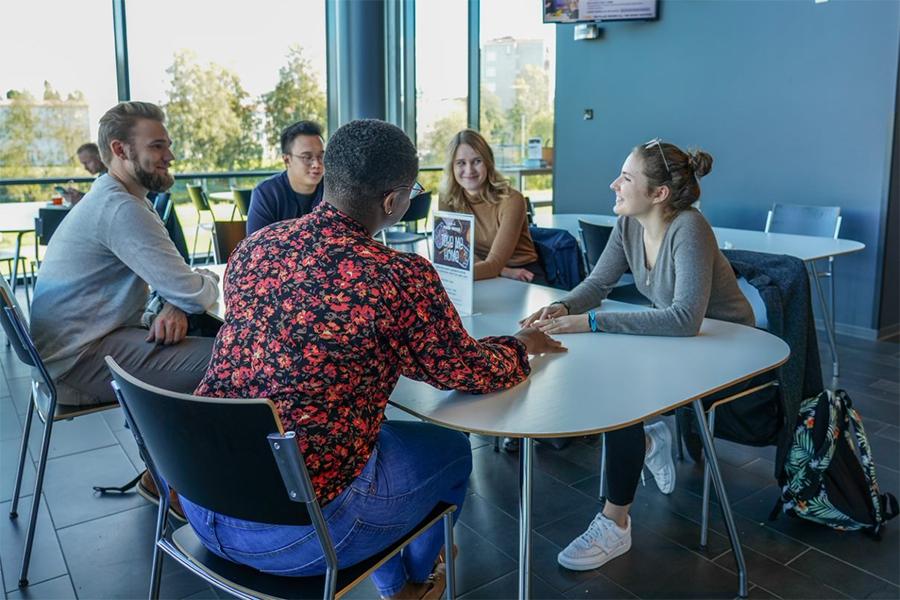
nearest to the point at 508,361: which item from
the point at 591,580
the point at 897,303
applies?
the point at 591,580

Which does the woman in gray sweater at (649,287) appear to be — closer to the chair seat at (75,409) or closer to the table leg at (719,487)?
the table leg at (719,487)

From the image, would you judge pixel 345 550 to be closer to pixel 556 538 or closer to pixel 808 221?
pixel 556 538

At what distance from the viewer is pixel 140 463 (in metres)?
2.73

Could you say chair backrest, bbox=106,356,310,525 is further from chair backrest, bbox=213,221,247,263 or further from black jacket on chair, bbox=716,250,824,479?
chair backrest, bbox=213,221,247,263

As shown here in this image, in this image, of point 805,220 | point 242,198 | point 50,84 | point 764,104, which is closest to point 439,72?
point 242,198

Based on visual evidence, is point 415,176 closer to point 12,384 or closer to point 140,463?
point 140,463

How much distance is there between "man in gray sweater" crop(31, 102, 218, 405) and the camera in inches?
81.5

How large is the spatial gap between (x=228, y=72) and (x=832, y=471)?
20.6 feet

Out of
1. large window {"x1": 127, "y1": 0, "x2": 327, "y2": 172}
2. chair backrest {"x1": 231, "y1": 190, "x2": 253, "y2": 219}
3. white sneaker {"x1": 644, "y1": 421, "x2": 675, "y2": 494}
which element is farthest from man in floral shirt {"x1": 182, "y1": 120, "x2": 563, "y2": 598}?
large window {"x1": 127, "y1": 0, "x2": 327, "y2": 172}

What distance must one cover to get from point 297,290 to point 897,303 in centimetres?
447

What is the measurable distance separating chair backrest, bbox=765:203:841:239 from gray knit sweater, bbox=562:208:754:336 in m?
2.34

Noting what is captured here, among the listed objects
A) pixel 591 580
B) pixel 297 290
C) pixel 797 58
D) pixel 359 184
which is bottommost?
pixel 591 580

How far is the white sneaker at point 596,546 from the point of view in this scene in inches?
79.3

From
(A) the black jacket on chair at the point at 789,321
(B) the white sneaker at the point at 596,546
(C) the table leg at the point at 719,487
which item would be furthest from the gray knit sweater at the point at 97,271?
(A) the black jacket on chair at the point at 789,321
